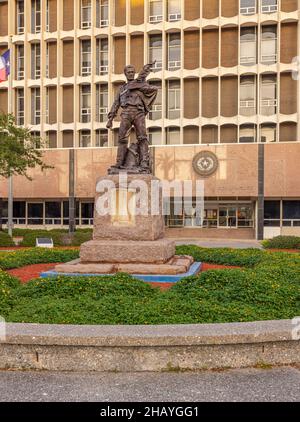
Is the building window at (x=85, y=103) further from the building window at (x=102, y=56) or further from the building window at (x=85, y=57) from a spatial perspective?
the building window at (x=102, y=56)

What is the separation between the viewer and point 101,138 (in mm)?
39875

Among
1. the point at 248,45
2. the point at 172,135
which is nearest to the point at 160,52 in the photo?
the point at 172,135

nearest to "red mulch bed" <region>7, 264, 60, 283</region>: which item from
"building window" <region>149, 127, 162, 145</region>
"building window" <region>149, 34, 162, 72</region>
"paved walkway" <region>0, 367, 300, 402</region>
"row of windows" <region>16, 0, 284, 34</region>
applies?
"paved walkway" <region>0, 367, 300, 402</region>

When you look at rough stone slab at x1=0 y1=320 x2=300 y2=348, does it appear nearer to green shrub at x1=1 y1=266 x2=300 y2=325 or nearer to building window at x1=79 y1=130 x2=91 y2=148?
green shrub at x1=1 y1=266 x2=300 y2=325

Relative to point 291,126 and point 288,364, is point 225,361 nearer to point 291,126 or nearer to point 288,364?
point 288,364

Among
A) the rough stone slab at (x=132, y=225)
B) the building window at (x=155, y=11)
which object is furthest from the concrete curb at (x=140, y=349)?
the building window at (x=155, y=11)

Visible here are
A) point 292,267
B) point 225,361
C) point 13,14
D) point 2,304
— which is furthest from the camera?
point 13,14

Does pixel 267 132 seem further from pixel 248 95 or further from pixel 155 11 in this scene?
pixel 155 11

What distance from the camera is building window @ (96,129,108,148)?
130ft

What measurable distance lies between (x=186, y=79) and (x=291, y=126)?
10.0 metres

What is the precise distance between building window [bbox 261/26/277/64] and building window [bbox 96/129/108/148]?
1526cm

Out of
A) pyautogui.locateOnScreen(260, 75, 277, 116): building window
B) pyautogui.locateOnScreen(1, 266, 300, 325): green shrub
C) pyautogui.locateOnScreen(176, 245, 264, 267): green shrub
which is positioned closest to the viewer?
pyautogui.locateOnScreen(1, 266, 300, 325): green shrub
